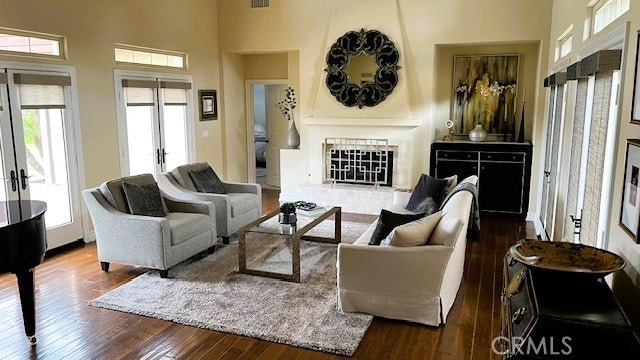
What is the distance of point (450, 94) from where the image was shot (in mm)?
7445

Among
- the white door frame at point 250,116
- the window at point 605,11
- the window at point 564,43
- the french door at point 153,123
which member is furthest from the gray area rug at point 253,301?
the white door frame at point 250,116

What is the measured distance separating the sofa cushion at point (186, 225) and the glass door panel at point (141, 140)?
193 cm

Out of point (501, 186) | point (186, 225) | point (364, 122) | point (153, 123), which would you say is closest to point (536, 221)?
point (501, 186)

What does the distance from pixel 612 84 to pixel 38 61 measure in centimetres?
538

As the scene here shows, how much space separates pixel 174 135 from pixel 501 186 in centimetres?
505

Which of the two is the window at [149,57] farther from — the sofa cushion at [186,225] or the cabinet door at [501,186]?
the cabinet door at [501,186]

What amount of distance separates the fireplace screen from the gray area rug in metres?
2.53

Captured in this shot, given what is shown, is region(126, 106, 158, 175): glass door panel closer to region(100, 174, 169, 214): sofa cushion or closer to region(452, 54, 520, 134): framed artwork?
region(100, 174, 169, 214): sofa cushion

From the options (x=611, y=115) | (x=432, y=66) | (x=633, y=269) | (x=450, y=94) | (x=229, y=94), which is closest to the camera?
(x=633, y=269)

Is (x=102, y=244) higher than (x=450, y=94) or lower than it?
lower

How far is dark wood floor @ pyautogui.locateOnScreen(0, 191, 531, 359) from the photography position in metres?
3.15

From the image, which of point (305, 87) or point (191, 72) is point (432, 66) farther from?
point (191, 72)

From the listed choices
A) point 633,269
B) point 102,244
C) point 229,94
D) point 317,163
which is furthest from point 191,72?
point 633,269

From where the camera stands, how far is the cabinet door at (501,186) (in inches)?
263
